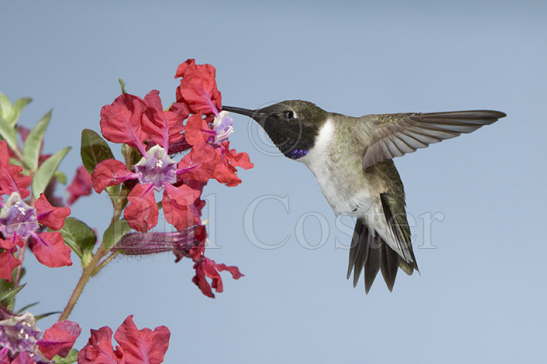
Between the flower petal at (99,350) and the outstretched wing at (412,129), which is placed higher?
the outstretched wing at (412,129)

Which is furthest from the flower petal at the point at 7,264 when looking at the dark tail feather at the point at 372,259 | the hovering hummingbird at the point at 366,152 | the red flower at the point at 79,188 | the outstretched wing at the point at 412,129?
the dark tail feather at the point at 372,259

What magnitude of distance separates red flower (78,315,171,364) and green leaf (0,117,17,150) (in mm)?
552

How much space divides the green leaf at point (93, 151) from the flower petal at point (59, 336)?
0.30 meters

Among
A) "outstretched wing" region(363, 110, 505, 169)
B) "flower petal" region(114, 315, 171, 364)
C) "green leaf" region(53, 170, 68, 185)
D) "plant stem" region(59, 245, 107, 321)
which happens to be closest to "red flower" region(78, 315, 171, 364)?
"flower petal" region(114, 315, 171, 364)

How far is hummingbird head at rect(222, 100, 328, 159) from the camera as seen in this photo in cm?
154

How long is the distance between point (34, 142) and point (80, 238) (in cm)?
38

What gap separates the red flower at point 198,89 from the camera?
48.6 inches

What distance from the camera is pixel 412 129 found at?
1681 mm

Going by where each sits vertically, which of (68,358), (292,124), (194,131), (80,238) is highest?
(292,124)

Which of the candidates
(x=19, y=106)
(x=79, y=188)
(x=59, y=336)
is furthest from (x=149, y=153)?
(x=79, y=188)

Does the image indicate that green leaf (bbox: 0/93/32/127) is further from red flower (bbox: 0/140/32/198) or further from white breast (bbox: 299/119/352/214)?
white breast (bbox: 299/119/352/214)

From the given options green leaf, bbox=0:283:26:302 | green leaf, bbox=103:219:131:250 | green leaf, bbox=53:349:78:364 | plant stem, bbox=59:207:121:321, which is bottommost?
green leaf, bbox=53:349:78:364

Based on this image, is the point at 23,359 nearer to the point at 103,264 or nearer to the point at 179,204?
the point at 103,264

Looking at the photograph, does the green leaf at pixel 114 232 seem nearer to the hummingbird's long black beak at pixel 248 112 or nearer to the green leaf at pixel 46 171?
the green leaf at pixel 46 171
